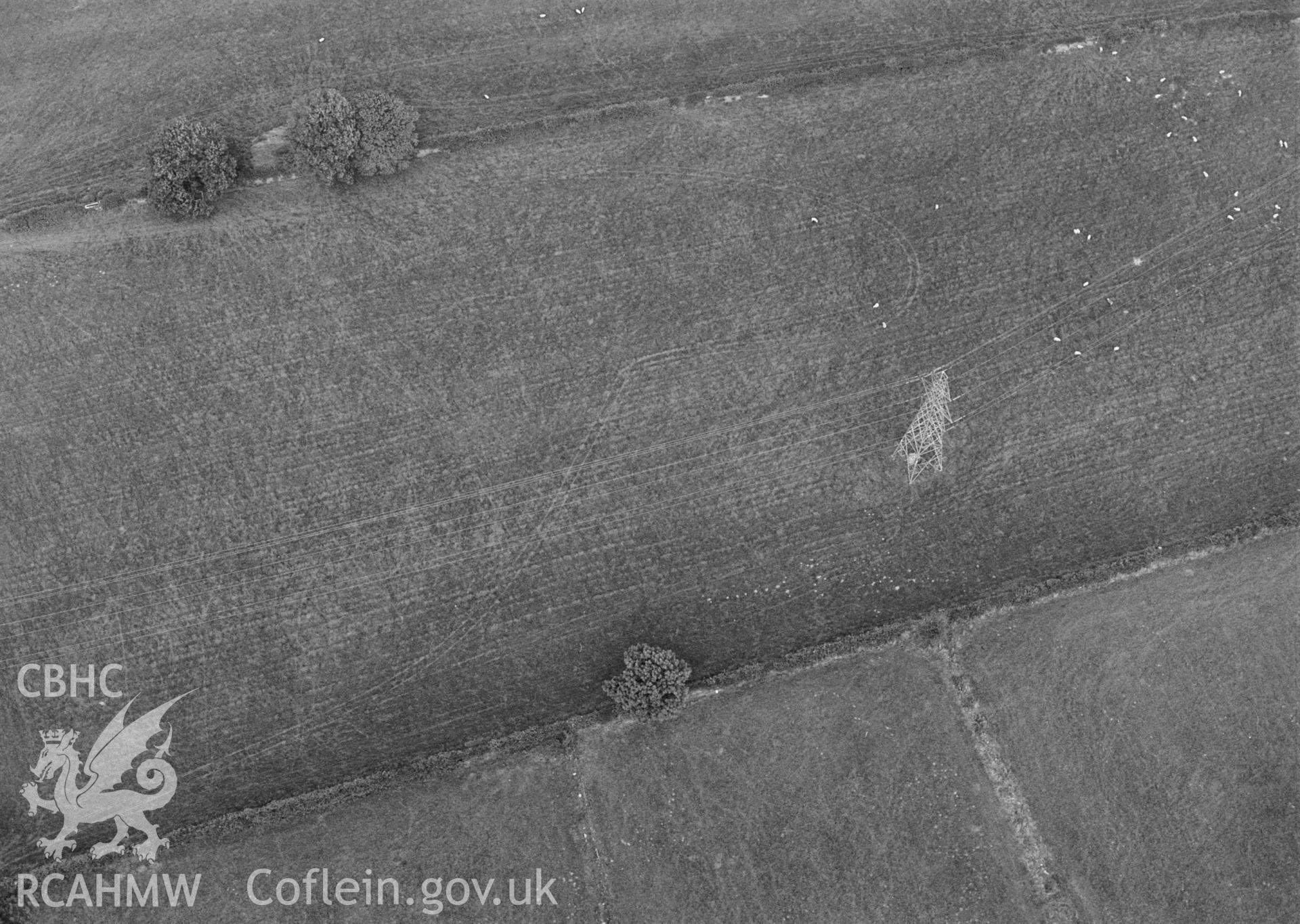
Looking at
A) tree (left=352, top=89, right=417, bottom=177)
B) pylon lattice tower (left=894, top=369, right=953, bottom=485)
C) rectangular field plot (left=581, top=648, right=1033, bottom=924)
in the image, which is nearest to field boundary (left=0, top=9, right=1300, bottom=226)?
tree (left=352, top=89, right=417, bottom=177)

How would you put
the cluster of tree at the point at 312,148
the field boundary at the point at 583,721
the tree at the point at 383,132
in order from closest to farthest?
1. the field boundary at the point at 583,721
2. the cluster of tree at the point at 312,148
3. the tree at the point at 383,132

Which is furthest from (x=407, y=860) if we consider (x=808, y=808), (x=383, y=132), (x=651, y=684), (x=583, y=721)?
(x=383, y=132)

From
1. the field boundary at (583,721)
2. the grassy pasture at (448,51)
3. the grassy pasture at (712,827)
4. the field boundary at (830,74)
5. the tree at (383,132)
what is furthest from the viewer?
the grassy pasture at (448,51)

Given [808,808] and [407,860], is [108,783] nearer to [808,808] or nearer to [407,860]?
[407,860]

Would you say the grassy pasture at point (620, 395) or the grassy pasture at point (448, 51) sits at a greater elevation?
the grassy pasture at point (448, 51)

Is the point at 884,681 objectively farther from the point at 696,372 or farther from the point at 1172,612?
the point at 696,372

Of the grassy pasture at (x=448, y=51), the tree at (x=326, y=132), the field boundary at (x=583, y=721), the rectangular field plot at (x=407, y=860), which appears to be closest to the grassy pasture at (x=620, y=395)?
the field boundary at (x=583, y=721)

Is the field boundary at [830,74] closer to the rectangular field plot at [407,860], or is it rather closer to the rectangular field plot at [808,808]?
the rectangular field plot at [808,808]

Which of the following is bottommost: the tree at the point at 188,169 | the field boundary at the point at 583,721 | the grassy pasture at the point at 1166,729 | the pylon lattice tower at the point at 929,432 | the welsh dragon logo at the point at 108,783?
the grassy pasture at the point at 1166,729
